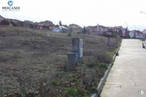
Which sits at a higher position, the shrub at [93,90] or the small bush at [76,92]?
the small bush at [76,92]

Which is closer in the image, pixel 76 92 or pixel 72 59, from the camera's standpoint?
pixel 76 92

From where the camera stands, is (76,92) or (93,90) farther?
(93,90)

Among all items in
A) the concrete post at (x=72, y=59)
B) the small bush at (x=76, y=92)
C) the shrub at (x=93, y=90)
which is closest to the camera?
the small bush at (x=76, y=92)

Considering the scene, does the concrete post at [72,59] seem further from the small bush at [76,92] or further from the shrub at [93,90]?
the small bush at [76,92]

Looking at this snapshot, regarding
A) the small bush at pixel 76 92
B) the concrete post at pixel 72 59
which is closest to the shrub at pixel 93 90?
the small bush at pixel 76 92

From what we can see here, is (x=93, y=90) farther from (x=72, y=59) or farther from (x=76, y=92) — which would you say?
(x=72, y=59)

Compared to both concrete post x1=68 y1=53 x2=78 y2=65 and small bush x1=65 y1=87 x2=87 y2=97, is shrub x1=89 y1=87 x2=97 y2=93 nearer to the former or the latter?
small bush x1=65 y1=87 x2=87 y2=97

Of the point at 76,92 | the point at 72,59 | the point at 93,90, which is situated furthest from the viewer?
the point at 72,59

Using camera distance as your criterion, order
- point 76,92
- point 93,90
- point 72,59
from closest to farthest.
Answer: point 76,92 < point 93,90 < point 72,59

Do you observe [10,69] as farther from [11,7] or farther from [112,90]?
[11,7]

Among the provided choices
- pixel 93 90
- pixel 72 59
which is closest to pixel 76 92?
pixel 93 90

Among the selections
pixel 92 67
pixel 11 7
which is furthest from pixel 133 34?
pixel 92 67

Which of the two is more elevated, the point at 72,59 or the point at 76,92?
the point at 72,59

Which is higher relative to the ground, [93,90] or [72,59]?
[72,59]
